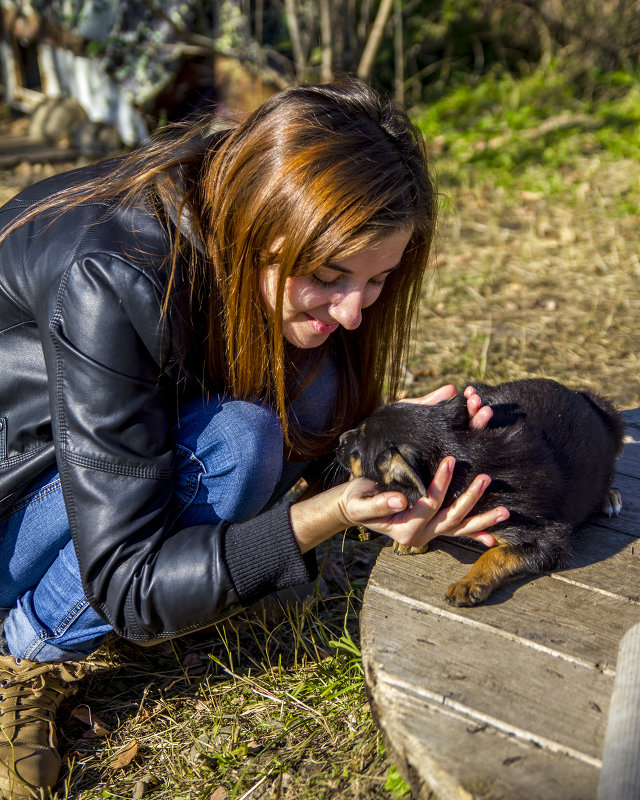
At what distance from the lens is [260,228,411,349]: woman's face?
2.61 metres

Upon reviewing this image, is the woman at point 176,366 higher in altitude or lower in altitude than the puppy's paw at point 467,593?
higher

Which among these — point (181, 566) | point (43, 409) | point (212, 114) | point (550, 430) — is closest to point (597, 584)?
point (550, 430)

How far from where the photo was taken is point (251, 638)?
11.5 feet

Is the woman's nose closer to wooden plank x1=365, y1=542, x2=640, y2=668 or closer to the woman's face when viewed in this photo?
the woman's face

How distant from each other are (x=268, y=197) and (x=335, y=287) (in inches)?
14.8

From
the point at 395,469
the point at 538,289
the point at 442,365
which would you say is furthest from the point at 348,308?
the point at 538,289

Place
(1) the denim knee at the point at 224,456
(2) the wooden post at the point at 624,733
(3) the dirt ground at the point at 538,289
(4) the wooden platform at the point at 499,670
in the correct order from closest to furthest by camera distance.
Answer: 1. (2) the wooden post at the point at 624,733
2. (4) the wooden platform at the point at 499,670
3. (1) the denim knee at the point at 224,456
4. (3) the dirt ground at the point at 538,289

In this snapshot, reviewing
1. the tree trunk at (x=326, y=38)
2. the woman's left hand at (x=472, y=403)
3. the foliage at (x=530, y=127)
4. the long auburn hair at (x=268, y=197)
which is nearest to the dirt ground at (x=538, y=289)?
the foliage at (x=530, y=127)

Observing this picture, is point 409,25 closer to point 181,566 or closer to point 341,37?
point 341,37

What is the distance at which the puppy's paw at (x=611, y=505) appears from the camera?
312 centimetres

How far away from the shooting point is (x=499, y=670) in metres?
2.26

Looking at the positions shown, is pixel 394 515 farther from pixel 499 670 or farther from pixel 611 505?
pixel 611 505

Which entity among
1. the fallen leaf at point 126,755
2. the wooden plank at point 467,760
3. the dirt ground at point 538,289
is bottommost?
the fallen leaf at point 126,755

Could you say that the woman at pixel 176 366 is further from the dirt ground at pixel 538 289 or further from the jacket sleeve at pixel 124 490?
the dirt ground at pixel 538 289
